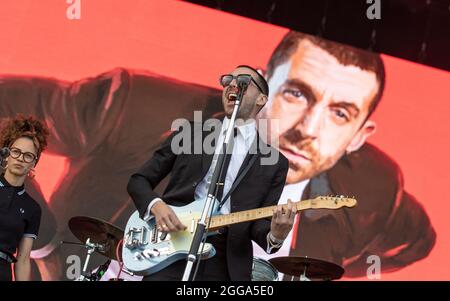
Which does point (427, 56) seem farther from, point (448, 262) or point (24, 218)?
point (24, 218)

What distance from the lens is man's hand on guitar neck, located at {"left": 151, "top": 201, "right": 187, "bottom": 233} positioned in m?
3.35

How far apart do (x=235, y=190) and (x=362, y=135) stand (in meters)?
3.04

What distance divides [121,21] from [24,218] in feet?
9.25

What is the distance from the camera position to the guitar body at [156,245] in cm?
339

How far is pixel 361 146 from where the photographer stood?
20.6 feet

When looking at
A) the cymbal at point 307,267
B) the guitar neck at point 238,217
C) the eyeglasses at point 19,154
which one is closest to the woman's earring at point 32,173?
the eyeglasses at point 19,154

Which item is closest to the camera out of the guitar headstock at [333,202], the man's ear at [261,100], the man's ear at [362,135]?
the guitar headstock at [333,202]

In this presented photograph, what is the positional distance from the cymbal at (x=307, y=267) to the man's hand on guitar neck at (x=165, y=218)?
191 centimetres

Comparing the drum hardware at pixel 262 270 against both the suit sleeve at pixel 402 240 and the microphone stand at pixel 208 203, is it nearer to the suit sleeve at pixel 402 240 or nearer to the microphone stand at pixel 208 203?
the suit sleeve at pixel 402 240

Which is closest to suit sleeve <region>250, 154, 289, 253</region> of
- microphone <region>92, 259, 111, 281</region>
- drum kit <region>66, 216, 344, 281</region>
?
drum kit <region>66, 216, 344, 281</region>

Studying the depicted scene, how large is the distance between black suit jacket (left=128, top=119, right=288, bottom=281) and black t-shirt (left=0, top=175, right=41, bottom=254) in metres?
0.53

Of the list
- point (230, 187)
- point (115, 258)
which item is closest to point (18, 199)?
point (230, 187)

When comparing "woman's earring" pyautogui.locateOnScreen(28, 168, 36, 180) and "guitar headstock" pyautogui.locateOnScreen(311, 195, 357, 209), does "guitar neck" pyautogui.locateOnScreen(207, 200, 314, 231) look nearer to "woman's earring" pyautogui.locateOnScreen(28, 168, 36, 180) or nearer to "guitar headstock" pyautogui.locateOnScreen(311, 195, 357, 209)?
"guitar headstock" pyautogui.locateOnScreen(311, 195, 357, 209)

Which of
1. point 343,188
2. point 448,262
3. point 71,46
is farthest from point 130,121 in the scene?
point 448,262
